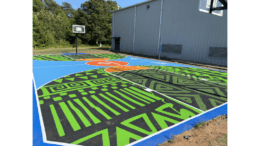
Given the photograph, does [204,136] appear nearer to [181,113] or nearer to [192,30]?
[181,113]

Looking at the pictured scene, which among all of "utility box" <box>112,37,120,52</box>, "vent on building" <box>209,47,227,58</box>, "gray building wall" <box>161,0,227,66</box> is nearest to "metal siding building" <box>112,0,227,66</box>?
"gray building wall" <box>161,0,227,66</box>

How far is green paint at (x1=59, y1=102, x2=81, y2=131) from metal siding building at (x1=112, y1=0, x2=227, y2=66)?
12894 mm

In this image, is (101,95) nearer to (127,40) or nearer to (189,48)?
(189,48)

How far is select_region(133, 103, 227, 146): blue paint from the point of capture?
8.77 feet

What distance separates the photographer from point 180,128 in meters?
3.12

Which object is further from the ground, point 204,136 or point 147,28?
point 147,28

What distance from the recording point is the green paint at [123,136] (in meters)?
2.64

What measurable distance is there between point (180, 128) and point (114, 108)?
5.69 ft

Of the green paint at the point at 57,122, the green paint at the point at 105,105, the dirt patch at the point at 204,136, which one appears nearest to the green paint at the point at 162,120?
the dirt patch at the point at 204,136

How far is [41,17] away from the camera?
30.1 metres

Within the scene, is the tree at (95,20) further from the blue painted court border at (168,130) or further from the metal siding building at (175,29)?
the blue painted court border at (168,130)

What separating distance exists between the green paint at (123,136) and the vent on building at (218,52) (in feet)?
41.0

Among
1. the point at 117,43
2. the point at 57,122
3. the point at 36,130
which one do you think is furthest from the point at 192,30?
the point at 36,130
